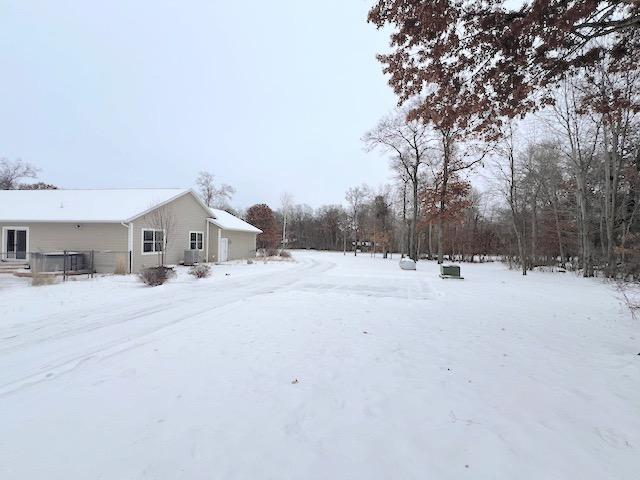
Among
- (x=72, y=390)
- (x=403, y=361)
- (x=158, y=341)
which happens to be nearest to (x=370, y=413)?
(x=403, y=361)

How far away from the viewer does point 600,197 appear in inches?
749

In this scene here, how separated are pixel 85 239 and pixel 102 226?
3.63ft

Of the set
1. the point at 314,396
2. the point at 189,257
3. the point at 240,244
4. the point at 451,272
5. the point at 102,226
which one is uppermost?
the point at 102,226

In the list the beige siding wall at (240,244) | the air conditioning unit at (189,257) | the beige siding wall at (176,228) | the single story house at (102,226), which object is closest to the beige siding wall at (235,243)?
the beige siding wall at (240,244)

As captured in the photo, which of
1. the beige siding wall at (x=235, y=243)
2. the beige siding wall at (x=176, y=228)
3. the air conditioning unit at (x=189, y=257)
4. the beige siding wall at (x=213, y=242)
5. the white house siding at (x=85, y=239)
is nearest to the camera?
the white house siding at (x=85, y=239)

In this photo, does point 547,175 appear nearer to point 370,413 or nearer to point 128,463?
point 370,413

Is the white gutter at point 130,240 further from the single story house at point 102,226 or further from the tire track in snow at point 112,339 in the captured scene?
the tire track in snow at point 112,339

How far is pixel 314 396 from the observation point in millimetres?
3631

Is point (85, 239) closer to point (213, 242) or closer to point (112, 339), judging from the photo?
point (213, 242)

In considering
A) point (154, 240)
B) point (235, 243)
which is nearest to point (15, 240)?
point (154, 240)

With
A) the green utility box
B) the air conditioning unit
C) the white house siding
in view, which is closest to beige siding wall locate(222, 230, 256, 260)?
the air conditioning unit

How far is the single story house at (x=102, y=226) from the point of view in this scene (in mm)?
16625

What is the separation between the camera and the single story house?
16625mm

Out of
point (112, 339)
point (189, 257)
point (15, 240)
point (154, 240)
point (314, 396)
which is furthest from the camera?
point (189, 257)
